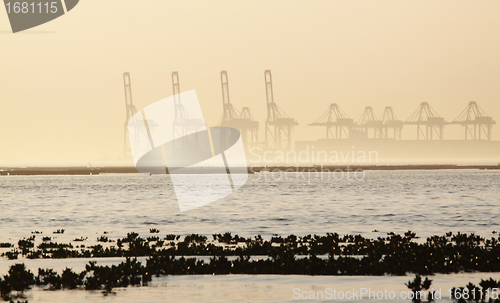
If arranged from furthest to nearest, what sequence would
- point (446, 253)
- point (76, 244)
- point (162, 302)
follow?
point (76, 244)
point (446, 253)
point (162, 302)

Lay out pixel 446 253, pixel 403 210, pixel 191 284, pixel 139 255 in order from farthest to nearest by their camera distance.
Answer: pixel 403 210
pixel 139 255
pixel 446 253
pixel 191 284

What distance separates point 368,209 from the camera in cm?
5031

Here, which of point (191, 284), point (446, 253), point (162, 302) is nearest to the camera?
point (162, 302)

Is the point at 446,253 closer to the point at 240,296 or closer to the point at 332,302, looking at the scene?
the point at 332,302

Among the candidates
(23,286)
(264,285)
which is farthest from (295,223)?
(23,286)

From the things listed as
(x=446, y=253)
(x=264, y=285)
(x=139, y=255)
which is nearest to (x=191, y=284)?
(x=264, y=285)

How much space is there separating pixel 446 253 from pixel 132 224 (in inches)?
914

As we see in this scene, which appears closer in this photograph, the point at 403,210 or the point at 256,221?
the point at 256,221

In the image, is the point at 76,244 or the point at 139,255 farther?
the point at 76,244

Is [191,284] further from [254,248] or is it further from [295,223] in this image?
[295,223]

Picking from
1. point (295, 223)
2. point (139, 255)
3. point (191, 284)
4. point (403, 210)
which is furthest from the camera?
point (403, 210)

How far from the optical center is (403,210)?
49281 millimetres

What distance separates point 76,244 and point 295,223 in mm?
15799

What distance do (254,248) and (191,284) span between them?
674 centimetres
